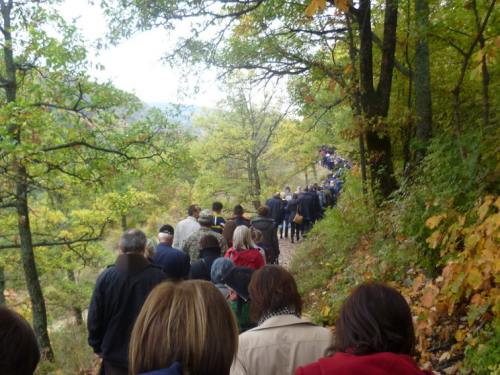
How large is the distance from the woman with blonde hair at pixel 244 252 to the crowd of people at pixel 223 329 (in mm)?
600

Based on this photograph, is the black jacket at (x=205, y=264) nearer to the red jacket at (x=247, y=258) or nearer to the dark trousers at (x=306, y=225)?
the red jacket at (x=247, y=258)

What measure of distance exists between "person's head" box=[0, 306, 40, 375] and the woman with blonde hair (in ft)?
11.2

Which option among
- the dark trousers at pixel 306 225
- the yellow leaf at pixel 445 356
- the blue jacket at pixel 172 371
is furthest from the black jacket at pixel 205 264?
the dark trousers at pixel 306 225

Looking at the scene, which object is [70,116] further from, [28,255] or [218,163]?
[218,163]

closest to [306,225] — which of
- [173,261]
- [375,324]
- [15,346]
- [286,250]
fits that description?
[286,250]

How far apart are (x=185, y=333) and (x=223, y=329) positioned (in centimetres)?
16

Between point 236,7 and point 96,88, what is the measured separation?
3898mm

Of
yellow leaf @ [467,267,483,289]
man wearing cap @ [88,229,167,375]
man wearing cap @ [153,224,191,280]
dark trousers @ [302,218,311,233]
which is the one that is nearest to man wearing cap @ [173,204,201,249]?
man wearing cap @ [153,224,191,280]

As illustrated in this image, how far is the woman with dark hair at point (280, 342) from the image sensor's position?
2.48m

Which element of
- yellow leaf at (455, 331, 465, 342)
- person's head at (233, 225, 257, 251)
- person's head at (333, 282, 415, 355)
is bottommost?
Result: yellow leaf at (455, 331, 465, 342)

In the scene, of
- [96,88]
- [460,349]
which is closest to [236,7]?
[96,88]

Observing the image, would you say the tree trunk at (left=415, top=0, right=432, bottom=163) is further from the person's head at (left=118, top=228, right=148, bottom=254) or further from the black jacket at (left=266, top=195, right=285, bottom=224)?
the black jacket at (left=266, top=195, right=285, bottom=224)

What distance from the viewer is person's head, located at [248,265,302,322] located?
266cm

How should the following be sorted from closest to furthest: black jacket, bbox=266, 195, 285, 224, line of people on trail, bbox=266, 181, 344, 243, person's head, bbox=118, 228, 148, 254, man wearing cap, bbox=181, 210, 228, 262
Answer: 1. person's head, bbox=118, 228, 148, 254
2. man wearing cap, bbox=181, 210, 228, 262
3. black jacket, bbox=266, 195, 285, 224
4. line of people on trail, bbox=266, 181, 344, 243
